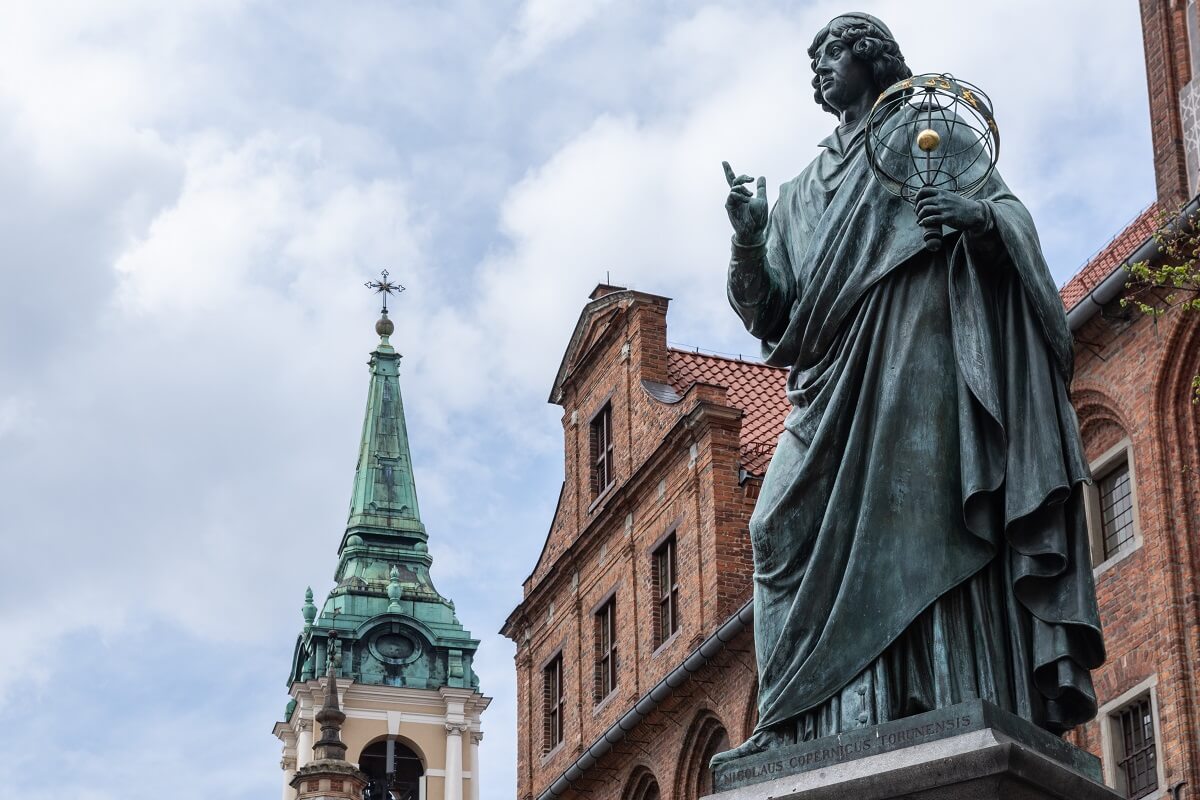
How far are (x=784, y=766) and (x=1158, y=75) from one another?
2608 cm

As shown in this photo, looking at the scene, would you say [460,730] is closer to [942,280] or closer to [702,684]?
[702,684]

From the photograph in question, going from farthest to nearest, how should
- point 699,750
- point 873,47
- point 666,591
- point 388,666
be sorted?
point 388,666, point 666,591, point 699,750, point 873,47

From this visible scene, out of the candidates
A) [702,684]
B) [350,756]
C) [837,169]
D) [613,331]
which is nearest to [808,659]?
[837,169]

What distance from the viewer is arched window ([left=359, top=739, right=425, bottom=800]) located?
231 ft

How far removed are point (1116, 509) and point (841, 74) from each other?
63.2ft

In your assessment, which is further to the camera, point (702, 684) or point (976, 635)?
point (702, 684)

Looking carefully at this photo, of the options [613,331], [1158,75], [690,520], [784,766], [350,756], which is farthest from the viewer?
[350,756]

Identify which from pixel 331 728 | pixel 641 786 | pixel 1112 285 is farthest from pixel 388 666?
pixel 1112 285

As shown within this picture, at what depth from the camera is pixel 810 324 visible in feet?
22.6

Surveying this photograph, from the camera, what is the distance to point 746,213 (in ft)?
22.9

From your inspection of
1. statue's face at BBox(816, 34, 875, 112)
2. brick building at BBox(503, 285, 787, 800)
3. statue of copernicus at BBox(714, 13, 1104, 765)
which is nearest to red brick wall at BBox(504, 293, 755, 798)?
brick building at BBox(503, 285, 787, 800)

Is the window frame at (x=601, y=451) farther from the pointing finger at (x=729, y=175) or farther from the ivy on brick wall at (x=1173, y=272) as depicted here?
the pointing finger at (x=729, y=175)

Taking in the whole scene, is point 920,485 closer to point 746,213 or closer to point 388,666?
point 746,213

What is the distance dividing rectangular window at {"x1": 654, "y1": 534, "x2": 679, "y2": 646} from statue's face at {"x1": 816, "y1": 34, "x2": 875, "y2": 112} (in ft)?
84.7
